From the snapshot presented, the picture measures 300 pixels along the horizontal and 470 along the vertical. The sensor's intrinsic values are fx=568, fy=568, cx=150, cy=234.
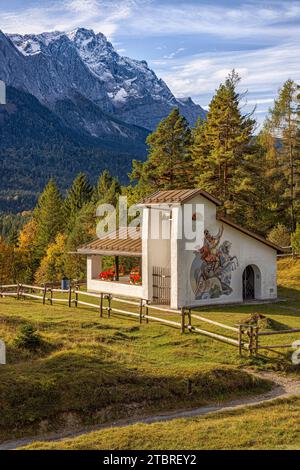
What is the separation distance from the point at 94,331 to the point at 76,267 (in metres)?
45.4

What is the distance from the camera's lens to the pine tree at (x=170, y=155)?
52.2m

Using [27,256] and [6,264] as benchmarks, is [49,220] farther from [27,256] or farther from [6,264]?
[6,264]

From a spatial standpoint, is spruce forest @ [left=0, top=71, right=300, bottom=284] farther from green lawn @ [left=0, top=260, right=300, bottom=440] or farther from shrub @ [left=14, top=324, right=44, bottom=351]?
shrub @ [left=14, top=324, right=44, bottom=351]

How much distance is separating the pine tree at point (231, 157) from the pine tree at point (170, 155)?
14.0ft

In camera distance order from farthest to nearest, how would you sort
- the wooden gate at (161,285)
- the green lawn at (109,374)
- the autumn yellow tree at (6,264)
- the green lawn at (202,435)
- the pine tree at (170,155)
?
1. the autumn yellow tree at (6,264)
2. the pine tree at (170,155)
3. the wooden gate at (161,285)
4. the green lawn at (109,374)
5. the green lawn at (202,435)

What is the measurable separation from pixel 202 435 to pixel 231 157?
115ft

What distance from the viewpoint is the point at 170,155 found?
5275cm

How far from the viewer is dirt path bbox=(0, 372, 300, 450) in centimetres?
1375

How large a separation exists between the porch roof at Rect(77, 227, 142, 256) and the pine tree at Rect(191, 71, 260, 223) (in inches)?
389

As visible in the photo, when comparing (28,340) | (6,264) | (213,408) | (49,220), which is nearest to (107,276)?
(28,340)

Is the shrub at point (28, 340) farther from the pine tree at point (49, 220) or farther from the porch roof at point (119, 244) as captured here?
the pine tree at point (49, 220)

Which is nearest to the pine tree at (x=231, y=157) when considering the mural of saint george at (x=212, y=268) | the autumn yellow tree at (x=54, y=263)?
the mural of saint george at (x=212, y=268)
